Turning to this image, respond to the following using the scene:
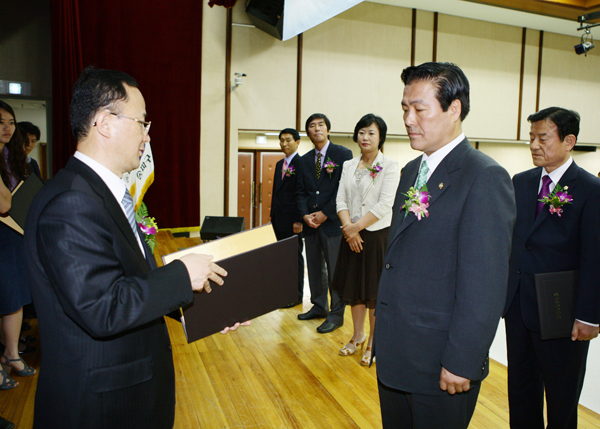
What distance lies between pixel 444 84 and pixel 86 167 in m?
1.10

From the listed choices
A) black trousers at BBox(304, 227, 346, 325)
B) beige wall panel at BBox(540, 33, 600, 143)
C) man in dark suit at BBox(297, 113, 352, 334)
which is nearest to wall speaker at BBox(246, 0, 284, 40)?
man in dark suit at BBox(297, 113, 352, 334)

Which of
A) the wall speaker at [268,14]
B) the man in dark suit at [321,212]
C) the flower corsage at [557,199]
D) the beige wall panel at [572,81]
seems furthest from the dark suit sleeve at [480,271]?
the beige wall panel at [572,81]

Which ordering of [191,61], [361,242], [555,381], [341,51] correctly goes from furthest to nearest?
[341,51] < [191,61] < [361,242] < [555,381]

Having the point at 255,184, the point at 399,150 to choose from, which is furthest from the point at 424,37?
the point at 255,184

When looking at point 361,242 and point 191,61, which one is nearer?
point 361,242

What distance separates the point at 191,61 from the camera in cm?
579

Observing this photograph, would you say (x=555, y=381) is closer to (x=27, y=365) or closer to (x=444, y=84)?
(x=444, y=84)

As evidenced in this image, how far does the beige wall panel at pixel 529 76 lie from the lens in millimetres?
7867

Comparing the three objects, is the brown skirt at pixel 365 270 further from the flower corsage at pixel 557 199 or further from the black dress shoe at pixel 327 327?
the flower corsage at pixel 557 199

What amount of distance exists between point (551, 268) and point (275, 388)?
5.68 feet

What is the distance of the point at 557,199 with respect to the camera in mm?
1896

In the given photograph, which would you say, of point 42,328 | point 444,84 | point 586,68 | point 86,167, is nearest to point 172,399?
point 42,328

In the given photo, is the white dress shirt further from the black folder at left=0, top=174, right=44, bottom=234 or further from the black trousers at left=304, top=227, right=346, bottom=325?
the black trousers at left=304, top=227, right=346, bottom=325

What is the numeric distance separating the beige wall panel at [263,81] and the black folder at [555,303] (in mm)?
5016
